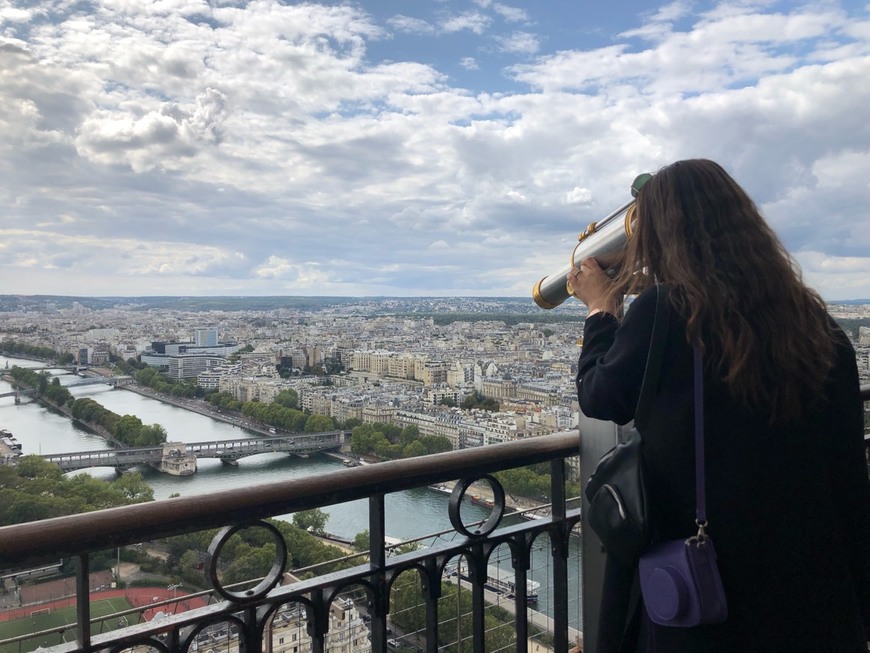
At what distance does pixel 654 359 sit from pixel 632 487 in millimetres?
195

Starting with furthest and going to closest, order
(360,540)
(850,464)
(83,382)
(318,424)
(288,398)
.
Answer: (83,382), (288,398), (318,424), (360,540), (850,464)

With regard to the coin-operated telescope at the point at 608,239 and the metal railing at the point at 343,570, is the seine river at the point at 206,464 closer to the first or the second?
the metal railing at the point at 343,570

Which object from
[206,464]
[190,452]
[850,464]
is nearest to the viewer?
[850,464]

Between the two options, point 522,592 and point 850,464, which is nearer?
point 850,464

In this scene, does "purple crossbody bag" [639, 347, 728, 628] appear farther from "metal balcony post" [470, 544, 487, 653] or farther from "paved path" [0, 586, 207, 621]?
"paved path" [0, 586, 207, 621]

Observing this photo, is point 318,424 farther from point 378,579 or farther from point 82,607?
point 82,607

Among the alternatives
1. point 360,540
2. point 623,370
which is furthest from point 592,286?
point 360,540

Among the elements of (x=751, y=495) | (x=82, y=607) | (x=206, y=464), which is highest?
(x=751, y=495)

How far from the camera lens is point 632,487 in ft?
3.03

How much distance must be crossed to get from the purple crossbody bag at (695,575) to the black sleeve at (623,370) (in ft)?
0.27

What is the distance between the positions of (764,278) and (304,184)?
49.4 feet

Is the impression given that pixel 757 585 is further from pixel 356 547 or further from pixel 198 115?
pixel 198 115

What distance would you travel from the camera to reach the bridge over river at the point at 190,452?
184 inches

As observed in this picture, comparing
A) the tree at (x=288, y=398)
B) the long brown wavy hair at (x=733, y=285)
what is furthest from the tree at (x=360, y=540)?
the tree at (x=288, y=398)
